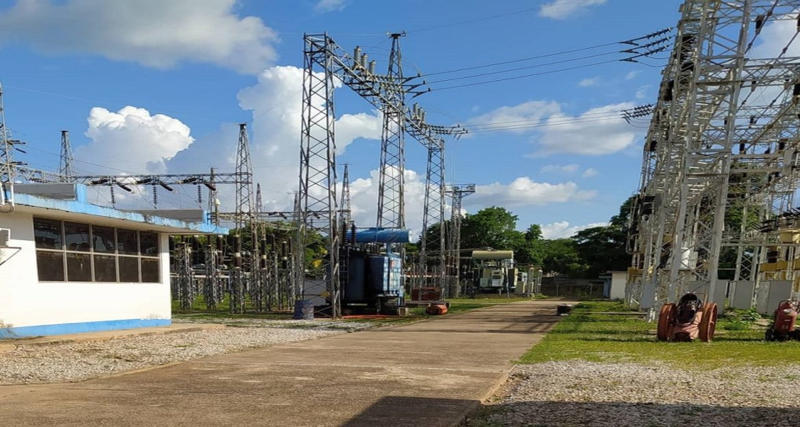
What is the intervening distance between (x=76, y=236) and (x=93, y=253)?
0.79m

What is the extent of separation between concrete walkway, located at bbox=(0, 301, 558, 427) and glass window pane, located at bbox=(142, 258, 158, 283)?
694 centimetres

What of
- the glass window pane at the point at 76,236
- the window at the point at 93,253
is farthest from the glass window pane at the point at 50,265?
the glass window pane at the point at 76,236

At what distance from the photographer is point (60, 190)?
1730cm

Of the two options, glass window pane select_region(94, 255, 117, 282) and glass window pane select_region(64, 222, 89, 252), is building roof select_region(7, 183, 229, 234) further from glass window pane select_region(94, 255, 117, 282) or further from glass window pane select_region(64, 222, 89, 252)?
glass window pane select_region(94, 255, 117, 282)

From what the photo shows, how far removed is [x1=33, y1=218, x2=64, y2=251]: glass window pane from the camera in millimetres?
16097

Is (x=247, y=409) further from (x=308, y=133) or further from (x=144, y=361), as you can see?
(x=308, y=133)

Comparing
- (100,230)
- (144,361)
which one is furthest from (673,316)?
(100,230)

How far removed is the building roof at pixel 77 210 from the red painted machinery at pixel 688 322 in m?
13.7

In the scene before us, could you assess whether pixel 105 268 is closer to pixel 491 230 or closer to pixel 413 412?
pixel 413 412

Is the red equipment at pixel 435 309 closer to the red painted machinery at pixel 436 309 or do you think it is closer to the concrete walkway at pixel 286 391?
the red painted machinery at pixel 436 309

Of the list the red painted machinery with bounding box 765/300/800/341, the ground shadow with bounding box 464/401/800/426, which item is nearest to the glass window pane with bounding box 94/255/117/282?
the ground shadow with bounding box 464/401/800/426

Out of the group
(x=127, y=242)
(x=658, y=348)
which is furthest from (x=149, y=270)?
(x=658, y=348)

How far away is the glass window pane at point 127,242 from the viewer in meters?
19.2

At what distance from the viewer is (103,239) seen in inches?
725
